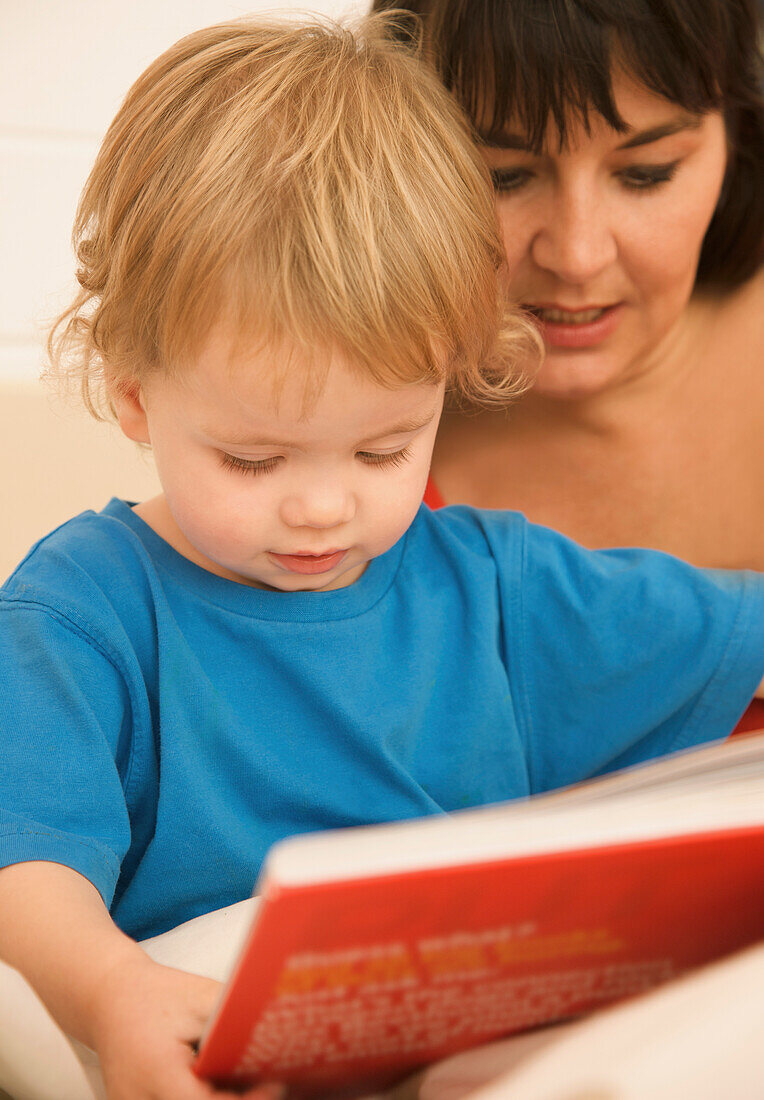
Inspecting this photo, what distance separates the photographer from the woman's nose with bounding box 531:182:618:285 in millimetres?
842

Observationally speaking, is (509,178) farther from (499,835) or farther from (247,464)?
(499,835)

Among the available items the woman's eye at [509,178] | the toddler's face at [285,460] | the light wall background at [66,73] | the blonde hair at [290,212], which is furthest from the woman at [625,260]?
the light wall background at [66,73]

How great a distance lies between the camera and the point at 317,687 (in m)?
0.74

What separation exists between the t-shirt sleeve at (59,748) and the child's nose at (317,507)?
6.0 inches

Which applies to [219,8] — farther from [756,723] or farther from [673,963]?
[673,963]

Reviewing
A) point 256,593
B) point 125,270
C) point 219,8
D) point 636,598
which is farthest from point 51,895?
point 219,8

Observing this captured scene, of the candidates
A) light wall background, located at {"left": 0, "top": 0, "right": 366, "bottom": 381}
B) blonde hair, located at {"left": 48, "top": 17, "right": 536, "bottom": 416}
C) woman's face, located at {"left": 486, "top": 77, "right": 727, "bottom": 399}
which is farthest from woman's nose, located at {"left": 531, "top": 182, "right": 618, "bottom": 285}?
light wall background, located at {"left": 0, "top": 0, "right": 366, "bottom": 381}

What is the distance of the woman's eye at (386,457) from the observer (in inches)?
26.2

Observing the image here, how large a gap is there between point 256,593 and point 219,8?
1.31 m

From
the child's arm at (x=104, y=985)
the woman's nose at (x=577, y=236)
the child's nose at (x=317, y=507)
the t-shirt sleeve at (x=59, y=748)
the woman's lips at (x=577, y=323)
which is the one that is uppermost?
the woman's nose at (x=577, y=236)

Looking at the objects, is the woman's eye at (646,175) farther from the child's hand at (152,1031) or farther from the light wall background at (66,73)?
the light wall background at (66,73)

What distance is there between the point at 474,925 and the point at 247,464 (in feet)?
1.08

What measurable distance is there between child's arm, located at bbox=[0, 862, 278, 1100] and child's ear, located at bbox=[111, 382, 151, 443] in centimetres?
28

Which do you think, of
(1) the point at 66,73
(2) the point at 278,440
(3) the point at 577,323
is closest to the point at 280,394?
(2) the point at 278,440
